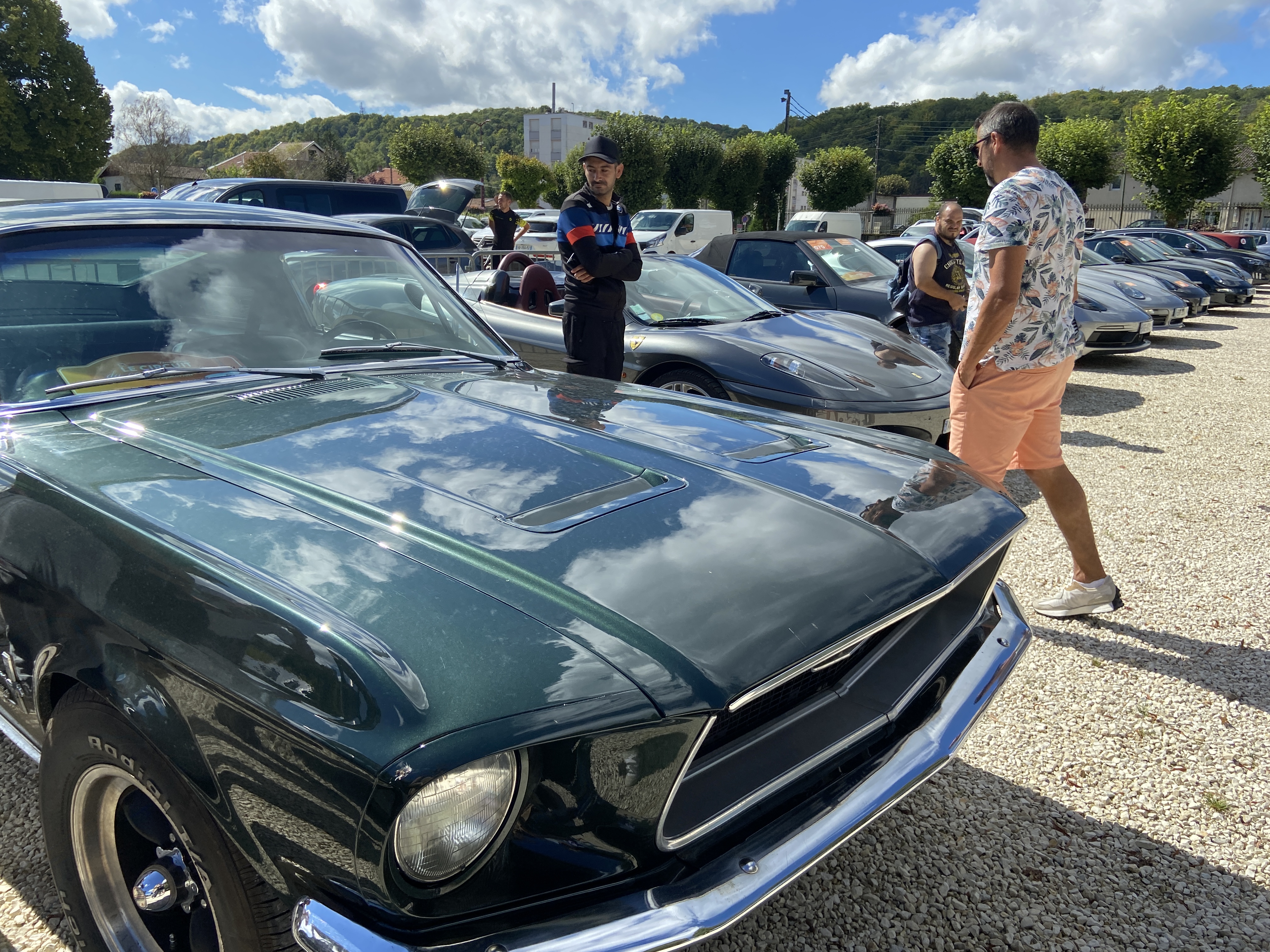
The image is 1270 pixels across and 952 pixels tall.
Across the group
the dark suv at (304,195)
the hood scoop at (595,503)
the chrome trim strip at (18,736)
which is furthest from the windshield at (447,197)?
the hood scoop at (595,503)

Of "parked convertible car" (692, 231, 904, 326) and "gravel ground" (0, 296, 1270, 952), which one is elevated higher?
"parked convertible car" (692, 231, 904, 326)

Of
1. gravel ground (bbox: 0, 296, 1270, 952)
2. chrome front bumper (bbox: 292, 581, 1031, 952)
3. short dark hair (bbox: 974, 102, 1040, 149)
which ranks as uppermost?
short dark hair (bbox: 974, 102, 1040, 149)

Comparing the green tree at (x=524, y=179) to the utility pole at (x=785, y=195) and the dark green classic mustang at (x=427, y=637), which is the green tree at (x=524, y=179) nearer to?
the utility pole at (x=785, y=195)

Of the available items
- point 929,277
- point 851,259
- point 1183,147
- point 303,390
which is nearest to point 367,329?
point 303,390

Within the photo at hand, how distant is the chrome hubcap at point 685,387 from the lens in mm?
4965

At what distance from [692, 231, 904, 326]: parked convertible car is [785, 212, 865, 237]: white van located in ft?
44.2

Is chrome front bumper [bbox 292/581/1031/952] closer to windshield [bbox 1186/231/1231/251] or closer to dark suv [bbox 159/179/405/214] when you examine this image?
dark suv [bbox 159/179/405/214]

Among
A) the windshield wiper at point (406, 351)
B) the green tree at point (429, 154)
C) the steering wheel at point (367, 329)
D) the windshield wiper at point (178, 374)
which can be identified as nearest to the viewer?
the windshield wiper at point (178, 374)

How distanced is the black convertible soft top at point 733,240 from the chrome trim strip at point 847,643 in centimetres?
677

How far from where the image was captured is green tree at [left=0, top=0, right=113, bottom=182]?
104ft

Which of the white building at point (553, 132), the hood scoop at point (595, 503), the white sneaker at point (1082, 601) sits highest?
the white building at point (553, 132)

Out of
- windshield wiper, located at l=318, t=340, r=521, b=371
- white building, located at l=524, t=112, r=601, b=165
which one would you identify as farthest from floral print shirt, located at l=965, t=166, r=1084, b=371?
white building, located at l=524, t=112, r=601, b=165

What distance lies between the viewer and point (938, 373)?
5207mm

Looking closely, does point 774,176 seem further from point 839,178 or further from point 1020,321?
point 1020,321
